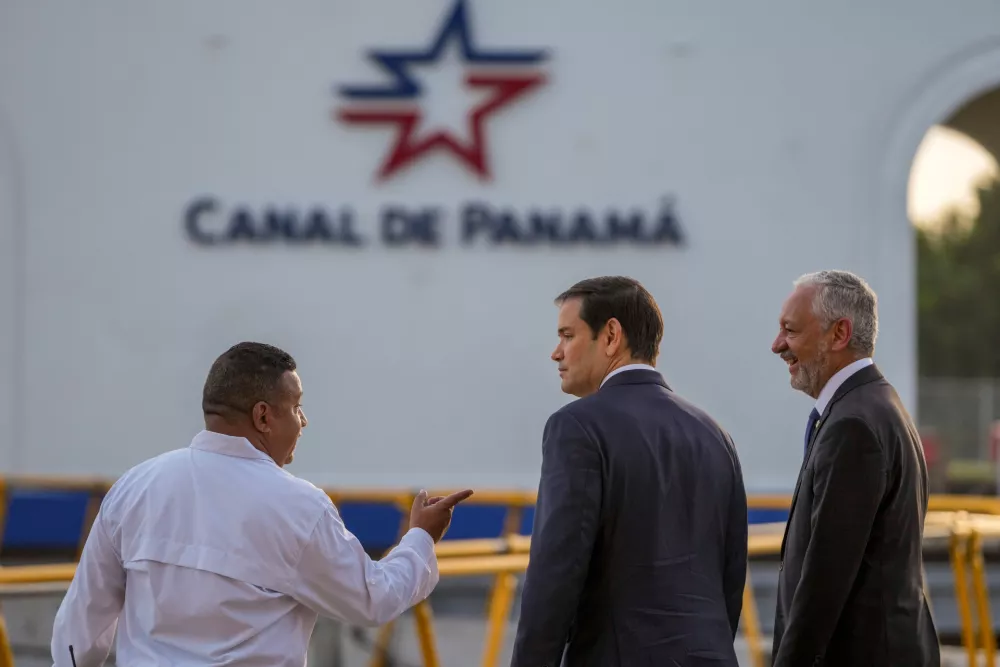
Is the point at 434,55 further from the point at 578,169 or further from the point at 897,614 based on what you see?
the point at 897,614

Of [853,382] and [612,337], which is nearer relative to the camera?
[612,337]

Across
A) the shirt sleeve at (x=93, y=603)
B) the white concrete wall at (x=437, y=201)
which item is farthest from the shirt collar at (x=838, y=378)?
the white concrete wall at (x=437, y=201)

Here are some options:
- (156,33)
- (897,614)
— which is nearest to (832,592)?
(897,614)

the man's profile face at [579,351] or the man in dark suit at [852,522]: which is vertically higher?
the man's profile face at [579,351]

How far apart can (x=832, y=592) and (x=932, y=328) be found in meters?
60.2

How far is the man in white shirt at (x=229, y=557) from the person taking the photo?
2.78 m

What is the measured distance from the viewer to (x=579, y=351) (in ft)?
10.9

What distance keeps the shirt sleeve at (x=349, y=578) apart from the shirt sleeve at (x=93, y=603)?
1.37 ft

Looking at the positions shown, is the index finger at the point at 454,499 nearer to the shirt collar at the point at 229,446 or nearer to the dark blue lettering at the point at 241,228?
the shirt collar at the point at 229,446

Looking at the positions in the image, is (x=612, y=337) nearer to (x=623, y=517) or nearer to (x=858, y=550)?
(x=623, y=517)

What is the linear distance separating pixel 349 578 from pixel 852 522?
123 centimetres

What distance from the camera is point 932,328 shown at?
6069cm

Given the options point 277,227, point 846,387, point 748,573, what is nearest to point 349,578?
point 846,387

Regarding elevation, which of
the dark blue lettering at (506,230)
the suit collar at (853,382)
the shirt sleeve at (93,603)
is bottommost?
the shirt sleeve at (93,603)
